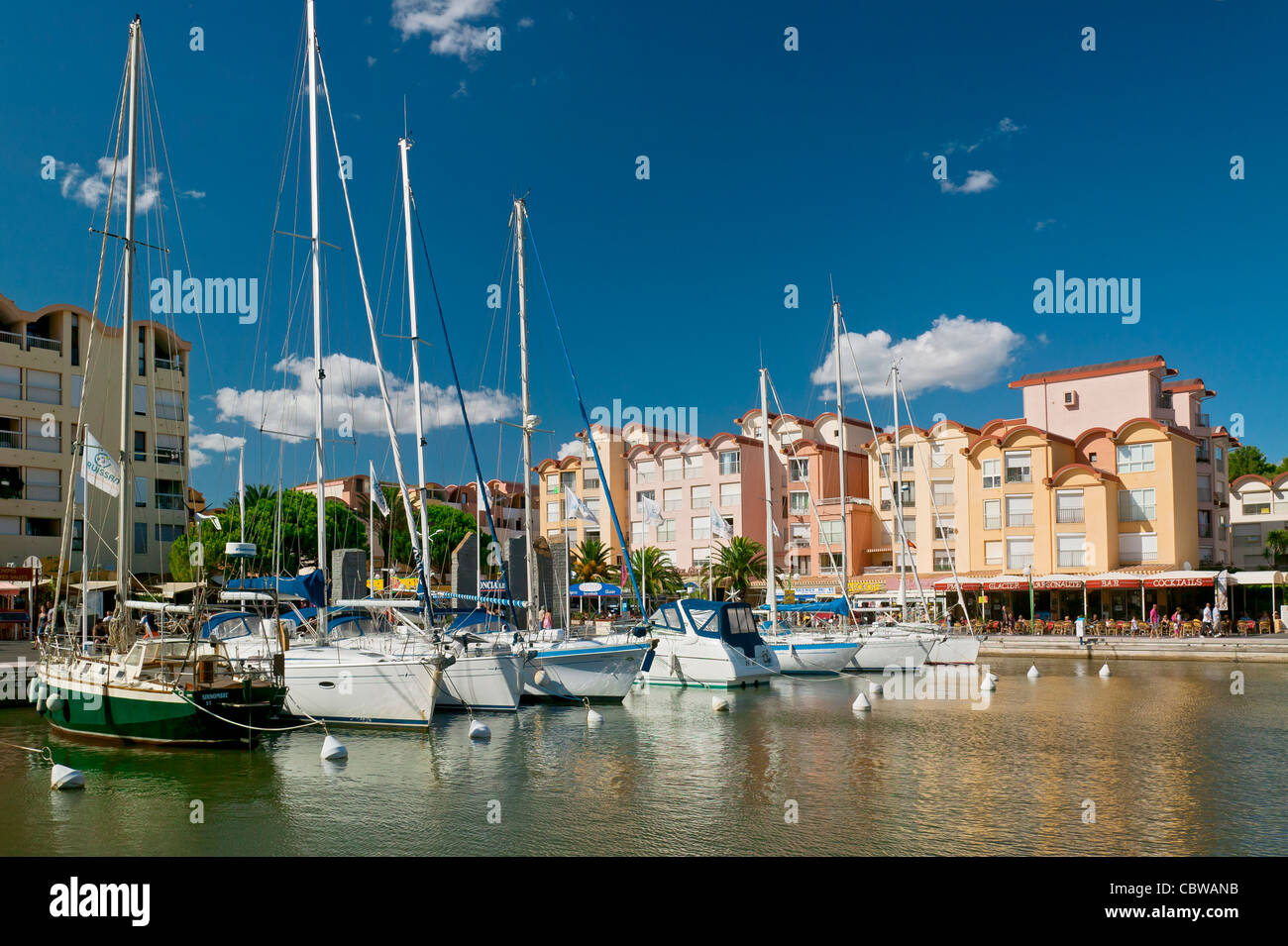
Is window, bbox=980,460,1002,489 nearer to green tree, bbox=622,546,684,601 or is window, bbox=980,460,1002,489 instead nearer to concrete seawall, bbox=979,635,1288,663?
concrete seawall, bbox=979,635,1288,663

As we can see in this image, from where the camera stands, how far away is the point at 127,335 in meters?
22.7

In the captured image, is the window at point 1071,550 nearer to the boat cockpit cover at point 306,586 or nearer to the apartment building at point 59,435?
the boat cockpit cover at point 306,586

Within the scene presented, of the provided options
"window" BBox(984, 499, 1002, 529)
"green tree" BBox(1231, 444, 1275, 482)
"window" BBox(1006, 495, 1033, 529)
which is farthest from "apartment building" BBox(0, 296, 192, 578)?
"green tree" BBox(1231, 444, 1275, 482)

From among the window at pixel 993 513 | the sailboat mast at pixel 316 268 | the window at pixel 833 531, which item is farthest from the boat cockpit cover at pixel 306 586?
the window at pixel 833 531

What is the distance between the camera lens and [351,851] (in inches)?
554

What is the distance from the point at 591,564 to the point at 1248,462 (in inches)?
2764

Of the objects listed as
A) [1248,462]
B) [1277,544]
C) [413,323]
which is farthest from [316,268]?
[1248,462]

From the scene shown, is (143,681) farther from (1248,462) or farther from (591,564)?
(1248,462)

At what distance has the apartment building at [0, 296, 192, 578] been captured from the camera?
2324 inches

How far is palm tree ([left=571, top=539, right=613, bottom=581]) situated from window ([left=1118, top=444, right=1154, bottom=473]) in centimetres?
3385

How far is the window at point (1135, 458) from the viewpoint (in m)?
58.5

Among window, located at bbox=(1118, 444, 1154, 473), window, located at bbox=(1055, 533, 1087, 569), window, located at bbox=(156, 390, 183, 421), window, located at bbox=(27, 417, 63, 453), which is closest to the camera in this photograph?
window, located at bbox=(1118, 444, 1154, 473)

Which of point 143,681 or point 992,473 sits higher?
point 992,473
